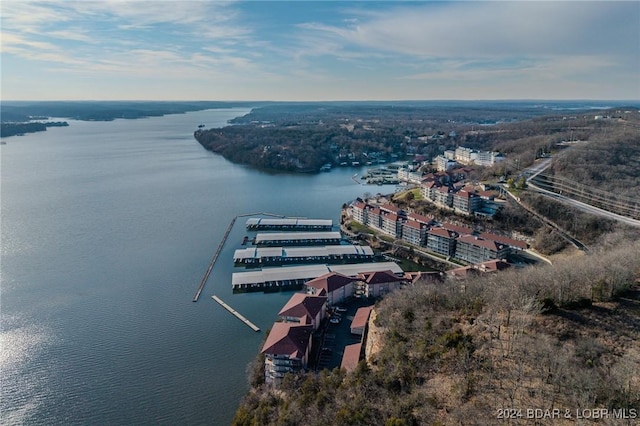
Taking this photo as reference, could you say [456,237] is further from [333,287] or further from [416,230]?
[333,287]

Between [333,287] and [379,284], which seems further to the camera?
[379,284]

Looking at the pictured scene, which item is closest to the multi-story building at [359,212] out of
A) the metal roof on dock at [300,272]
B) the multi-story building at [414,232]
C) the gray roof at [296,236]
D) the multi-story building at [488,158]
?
the gray roof at [296,236]

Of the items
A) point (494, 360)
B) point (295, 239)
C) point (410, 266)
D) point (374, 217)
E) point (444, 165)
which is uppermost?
point (444, 165)

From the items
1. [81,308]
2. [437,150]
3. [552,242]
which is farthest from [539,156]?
[81,308]

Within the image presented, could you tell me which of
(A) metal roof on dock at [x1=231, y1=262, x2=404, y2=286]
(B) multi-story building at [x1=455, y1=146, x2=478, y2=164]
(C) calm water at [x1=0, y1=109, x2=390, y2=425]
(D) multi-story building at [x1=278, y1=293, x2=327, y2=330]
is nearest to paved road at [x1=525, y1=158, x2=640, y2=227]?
(A) metal roof on dock at [x1=231, y1=262, x2=404, y2=286]

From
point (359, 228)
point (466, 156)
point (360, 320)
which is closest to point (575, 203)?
point (359, 228)

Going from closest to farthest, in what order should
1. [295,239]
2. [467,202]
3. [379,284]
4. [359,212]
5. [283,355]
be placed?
1. [283,355]
2. [379,284]
3. [295,239]
4. [467,202]
5. [359,212]

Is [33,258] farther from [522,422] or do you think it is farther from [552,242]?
[552,242]
